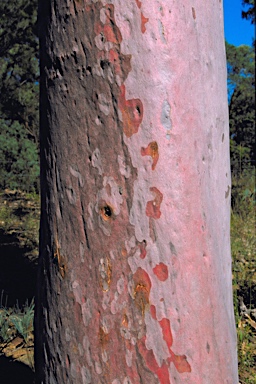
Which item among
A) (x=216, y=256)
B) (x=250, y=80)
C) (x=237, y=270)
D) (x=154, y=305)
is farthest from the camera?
(x=250, y=80)

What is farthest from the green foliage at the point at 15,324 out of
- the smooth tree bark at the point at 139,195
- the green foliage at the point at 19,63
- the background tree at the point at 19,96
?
the green foliage at the point at 19,63

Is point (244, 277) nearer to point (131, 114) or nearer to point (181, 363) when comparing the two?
point (181, 363)

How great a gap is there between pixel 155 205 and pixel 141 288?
229 mm

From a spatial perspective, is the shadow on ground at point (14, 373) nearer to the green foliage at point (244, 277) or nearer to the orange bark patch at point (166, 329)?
the green foliage at point (244, 277)

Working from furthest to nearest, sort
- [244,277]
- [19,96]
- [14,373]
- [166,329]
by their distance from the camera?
[19,96] → [244,277] → [14,373] → [166,329]

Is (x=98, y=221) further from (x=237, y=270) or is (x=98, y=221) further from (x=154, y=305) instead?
(x=237, y=270)

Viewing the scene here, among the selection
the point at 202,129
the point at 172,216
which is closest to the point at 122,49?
the point at 202,129

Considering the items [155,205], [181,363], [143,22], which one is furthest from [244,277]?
[143,22]

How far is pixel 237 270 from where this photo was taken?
437 centimetres

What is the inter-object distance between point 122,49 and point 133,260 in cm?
58

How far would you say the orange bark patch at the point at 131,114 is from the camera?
1227mm

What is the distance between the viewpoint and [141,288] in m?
1.22

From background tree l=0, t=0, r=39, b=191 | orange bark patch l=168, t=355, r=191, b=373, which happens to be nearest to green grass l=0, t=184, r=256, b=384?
background tree l=0, t=0, r=39, b=191

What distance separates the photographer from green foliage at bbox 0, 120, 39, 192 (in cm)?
669
